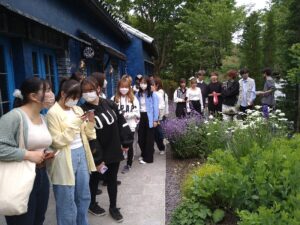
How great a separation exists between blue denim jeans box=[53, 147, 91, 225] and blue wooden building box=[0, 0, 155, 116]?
1855mm

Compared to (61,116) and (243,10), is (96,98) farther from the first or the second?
(243,10)

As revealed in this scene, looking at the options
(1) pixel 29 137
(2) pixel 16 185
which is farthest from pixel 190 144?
(2) pixel 16 185

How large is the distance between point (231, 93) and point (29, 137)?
6.94 m

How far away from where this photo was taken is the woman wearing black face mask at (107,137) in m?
4.11

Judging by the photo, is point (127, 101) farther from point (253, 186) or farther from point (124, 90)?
point (253, 186)

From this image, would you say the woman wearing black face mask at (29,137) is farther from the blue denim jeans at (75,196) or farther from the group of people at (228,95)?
the group of people at (228,95)

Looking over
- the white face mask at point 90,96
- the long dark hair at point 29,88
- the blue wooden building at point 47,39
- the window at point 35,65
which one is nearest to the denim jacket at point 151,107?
the blue wooden building at point 47,39

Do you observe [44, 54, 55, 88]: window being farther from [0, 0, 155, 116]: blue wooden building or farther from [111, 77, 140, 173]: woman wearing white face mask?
[111, 77, 140, 173]: woman wearing white face mask

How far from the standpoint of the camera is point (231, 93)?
360 inches

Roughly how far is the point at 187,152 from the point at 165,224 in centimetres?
312

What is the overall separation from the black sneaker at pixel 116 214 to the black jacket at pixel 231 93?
213 inches

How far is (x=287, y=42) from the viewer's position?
1026cm

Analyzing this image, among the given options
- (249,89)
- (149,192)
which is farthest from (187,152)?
(249,89)

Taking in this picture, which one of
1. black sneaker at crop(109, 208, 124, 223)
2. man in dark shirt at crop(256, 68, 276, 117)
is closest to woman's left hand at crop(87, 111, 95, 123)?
black sneaker at crop(109, 208, 124, 223)
